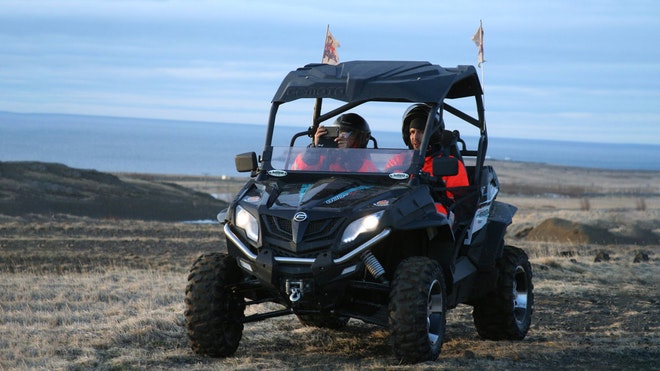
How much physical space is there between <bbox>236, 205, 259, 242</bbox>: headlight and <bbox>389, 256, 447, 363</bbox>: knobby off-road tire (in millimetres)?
1226

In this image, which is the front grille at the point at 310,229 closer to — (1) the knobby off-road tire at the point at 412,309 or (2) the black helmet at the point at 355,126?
(1) the knobby off-road tire at the point at 412,309

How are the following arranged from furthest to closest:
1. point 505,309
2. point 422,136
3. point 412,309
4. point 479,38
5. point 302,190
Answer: point 479,38 → point 505,309 → point 422,136 → point 302,190 → point 412,309

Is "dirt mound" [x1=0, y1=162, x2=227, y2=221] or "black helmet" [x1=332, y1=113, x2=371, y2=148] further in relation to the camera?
"dirt mound" [x1=0, y1=162, x2=227, y2=221]

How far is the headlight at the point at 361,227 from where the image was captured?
324 inches

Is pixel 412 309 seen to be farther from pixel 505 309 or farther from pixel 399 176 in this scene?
pixel 505 309

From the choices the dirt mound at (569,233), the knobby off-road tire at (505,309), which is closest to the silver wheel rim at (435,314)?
the knobby off-road tire at (505,309)

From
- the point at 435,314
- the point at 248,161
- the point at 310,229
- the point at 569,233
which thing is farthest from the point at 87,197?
the point at 310,229

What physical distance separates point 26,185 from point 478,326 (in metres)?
29.8

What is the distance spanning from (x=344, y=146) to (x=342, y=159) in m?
0.60

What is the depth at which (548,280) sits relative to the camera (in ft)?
53.7

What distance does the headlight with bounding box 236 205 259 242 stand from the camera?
8531mm

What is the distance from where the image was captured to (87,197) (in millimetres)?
38375

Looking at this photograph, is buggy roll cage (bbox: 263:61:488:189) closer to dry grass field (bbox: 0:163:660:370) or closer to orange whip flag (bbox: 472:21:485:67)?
dry grass field (bbox: 0:163:660:370)

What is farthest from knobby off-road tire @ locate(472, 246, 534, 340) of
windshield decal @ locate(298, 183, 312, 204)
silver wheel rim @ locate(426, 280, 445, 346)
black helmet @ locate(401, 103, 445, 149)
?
windshield decal @ locate(298, 183, 312, 204)
